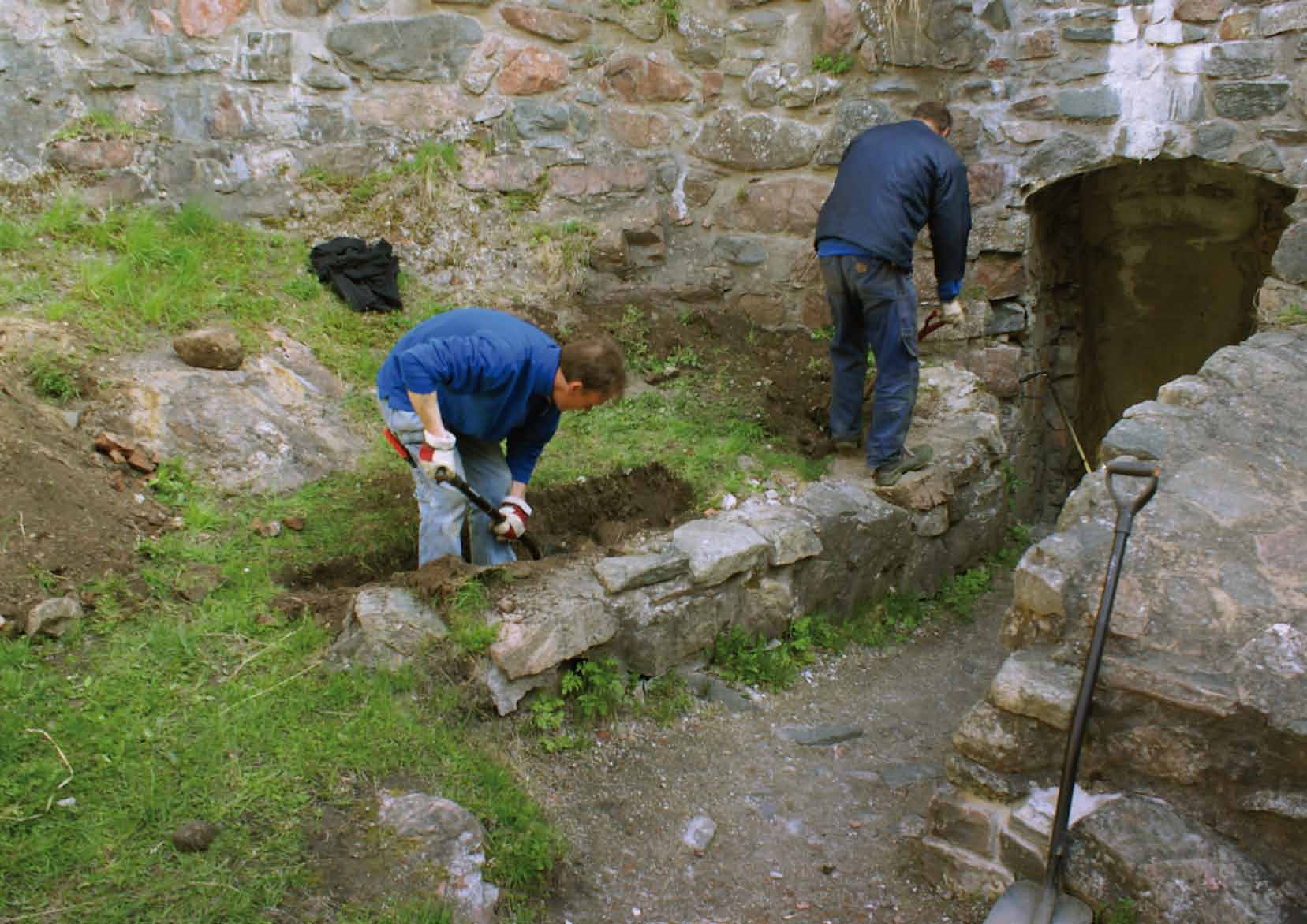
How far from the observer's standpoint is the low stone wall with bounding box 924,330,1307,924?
8.43 feet

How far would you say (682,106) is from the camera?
640 centimetres

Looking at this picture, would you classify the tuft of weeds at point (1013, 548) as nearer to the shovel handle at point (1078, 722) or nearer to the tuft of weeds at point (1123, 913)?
the shovel handle at point (1078, 722)

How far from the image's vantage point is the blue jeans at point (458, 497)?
3.87m

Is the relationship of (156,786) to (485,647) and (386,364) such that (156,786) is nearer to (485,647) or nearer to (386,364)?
(485,647)

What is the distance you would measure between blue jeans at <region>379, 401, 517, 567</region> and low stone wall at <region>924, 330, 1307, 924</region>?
6.39ft

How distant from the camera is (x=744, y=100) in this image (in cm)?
633

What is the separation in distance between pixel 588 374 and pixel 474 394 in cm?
44

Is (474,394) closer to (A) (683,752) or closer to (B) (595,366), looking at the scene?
(B) (595,366)

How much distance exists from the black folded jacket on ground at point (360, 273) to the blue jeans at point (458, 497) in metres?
1.81

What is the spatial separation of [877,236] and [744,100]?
6.65 feet

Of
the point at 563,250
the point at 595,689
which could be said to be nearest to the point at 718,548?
the point at 595,689

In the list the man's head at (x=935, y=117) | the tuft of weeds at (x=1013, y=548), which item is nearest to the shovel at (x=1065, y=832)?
the man's head at (x=935, y=117)

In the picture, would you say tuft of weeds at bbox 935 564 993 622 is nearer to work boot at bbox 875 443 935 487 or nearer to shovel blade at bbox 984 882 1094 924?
work boot at bbox 875 443 935 487

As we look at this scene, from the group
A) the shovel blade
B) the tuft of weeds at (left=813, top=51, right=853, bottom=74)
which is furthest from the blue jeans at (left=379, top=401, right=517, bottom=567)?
the tuft of weeds at (left=813, top=51, right=853, bottom=74)
